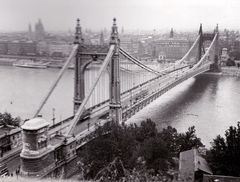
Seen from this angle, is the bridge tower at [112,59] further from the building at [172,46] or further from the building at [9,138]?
the building at [172,46]

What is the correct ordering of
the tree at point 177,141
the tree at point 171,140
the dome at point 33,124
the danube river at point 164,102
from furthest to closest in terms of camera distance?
the danube river at point 164,102 → the tree at point 177,141 → the tree at point 171,140 → the dome at point 33,124

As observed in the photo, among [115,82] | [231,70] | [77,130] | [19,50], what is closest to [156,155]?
[77,130]

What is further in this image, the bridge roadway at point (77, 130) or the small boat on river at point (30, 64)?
the small boat on river at point (30, 64)

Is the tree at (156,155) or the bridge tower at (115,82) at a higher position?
the bridge tower at (115,82)

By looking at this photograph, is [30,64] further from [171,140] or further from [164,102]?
[171,140]

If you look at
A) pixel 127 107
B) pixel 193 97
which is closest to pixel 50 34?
pixel 127 107

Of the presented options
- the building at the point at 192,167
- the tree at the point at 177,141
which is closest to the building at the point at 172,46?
the tree at the point at 177,141
